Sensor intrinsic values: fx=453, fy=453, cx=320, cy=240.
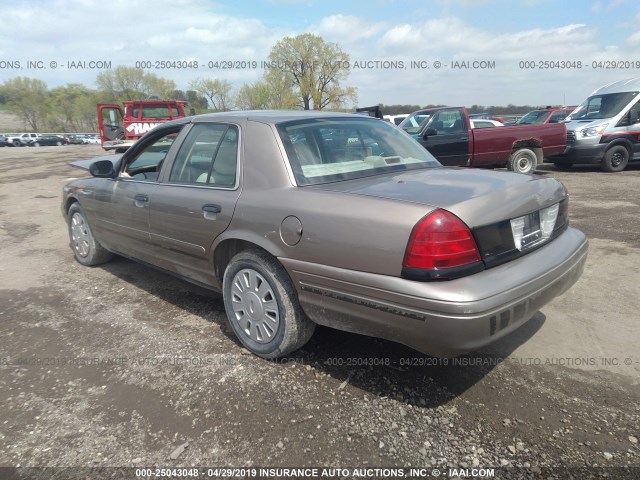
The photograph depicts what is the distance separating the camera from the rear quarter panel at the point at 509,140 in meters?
10.1

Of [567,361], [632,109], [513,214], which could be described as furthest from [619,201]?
[513,214]

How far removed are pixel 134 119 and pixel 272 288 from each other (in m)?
14.9

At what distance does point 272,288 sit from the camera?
2.88 m

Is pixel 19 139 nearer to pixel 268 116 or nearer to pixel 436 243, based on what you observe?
pixel 268 116

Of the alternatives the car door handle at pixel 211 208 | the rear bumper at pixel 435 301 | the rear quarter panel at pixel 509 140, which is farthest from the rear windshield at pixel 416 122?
the rear bumper at pixel 435 301

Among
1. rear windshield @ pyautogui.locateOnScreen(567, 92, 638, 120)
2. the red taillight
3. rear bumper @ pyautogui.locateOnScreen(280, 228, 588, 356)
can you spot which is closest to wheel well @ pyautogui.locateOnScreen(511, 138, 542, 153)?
rear windshield @ pyautogui.locateOnScreen(567, 92, 638, 120)

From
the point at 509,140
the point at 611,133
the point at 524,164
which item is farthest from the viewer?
the point at 611,133

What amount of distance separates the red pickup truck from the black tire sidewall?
24.5 feet

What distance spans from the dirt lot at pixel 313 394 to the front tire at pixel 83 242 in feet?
2.99

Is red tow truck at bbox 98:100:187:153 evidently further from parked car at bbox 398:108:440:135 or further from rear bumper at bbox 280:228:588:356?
rear bumper at bbox 280:228:588:356

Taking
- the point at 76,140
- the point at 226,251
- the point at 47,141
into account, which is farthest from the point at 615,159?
the point at 76,140

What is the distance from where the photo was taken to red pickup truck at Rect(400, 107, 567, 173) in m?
9.88

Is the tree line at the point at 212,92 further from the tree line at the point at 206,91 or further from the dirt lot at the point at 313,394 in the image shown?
the dirt lot at the point at 313,394

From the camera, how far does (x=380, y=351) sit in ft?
10.4
